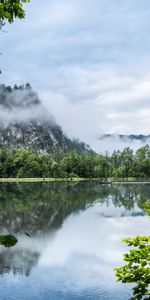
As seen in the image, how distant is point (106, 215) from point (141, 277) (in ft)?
148

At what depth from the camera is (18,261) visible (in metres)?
25.4

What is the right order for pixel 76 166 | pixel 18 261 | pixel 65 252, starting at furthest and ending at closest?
pixel 76 166 < pixel 65 252 < pixel 18 261

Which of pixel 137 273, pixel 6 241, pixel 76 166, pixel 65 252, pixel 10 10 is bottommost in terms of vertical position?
pixel 65 252

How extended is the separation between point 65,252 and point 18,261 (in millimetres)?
5515

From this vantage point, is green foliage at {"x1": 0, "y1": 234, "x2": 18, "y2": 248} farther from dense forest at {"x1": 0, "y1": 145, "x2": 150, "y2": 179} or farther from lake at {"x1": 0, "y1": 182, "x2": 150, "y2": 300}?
dense forest at {"x1": 0, "y1": 145, "x2": 150, "y2": 179}

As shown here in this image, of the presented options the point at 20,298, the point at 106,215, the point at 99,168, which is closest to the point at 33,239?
the point at 20,298

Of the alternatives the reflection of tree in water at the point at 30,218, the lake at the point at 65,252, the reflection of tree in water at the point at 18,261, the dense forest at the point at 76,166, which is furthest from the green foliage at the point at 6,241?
the dense forest at the point at 76,166

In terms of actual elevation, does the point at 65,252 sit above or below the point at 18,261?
below

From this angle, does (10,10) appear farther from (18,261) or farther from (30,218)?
(30,218)

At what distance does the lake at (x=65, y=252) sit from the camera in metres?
20.4

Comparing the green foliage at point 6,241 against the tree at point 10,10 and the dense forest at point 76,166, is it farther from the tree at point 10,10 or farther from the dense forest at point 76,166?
the dense forest at point 76,166

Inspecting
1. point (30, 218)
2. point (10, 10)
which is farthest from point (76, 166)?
point (10, 10)

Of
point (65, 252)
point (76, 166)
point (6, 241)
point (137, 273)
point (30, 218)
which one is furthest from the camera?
point (76, 166)

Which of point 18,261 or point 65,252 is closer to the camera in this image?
point 18,261
